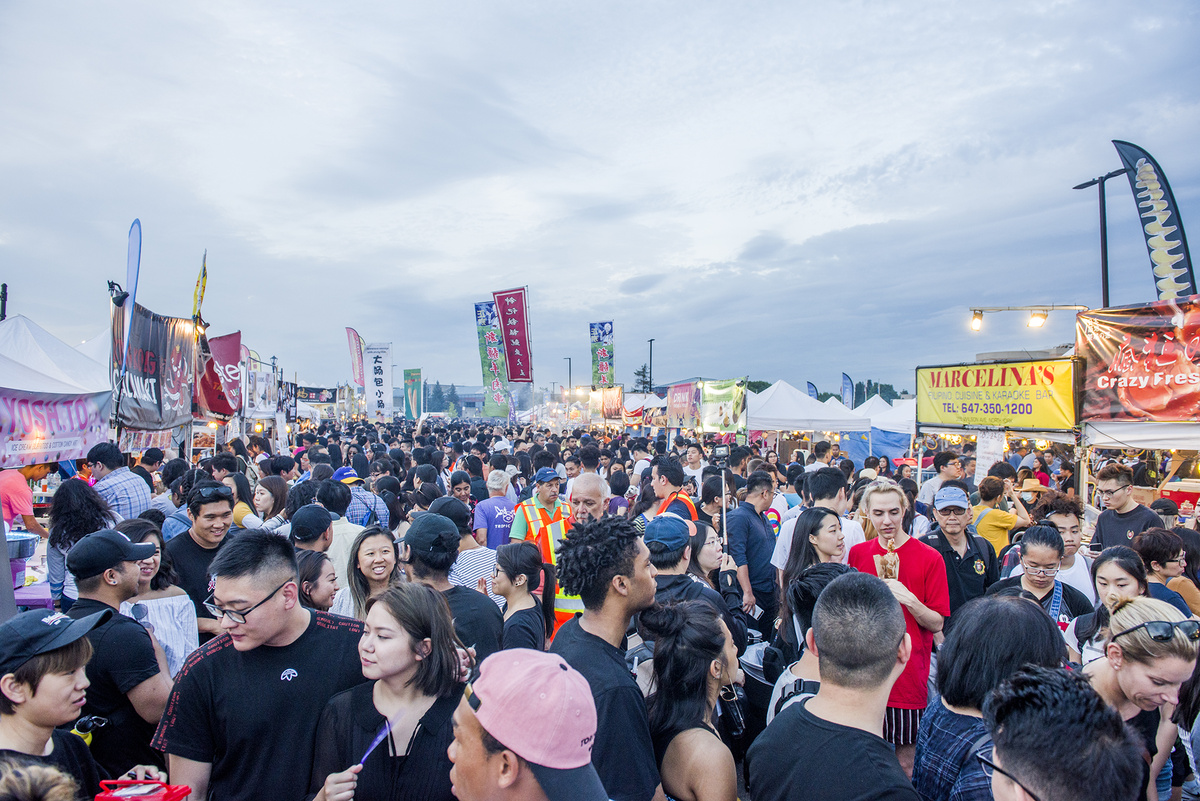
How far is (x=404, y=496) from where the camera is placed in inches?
341

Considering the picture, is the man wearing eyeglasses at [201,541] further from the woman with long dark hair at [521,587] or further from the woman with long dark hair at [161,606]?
the woman with long dark hair at [521,587]

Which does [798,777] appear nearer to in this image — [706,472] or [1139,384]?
[706,472]

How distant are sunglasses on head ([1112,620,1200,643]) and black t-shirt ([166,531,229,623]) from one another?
194 inches

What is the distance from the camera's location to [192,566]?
4.30 metres

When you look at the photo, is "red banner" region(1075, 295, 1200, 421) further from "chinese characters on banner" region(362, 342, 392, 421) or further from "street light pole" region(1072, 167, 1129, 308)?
"chinese characters on banner" region(362, 342, 392, 421)

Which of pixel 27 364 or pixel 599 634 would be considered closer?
pixel 599 634

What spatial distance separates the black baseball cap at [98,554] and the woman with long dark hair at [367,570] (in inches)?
44.5

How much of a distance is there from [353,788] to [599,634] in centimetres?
95

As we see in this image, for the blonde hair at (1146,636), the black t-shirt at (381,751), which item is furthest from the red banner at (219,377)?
the blonde hair at (1146,636)

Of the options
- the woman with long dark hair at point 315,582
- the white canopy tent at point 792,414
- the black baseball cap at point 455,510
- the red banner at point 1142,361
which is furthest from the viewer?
the white canopy tent at point 792,414

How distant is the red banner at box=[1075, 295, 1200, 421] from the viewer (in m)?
8.05

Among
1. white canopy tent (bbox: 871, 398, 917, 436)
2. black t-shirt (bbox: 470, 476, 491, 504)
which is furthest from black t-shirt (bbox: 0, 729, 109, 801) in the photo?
white canopy tent (bbox: 871, 398, 917, 436)

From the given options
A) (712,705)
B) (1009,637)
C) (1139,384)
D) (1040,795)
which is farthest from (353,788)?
(1139,384)

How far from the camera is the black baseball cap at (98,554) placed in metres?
2.82
